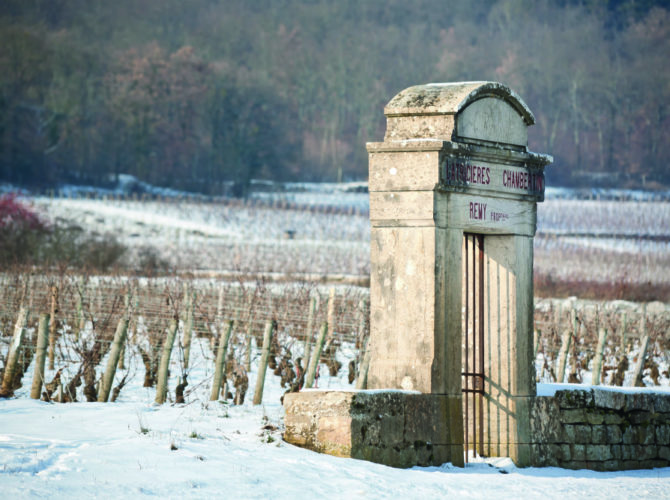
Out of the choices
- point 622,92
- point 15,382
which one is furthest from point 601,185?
point 15,382

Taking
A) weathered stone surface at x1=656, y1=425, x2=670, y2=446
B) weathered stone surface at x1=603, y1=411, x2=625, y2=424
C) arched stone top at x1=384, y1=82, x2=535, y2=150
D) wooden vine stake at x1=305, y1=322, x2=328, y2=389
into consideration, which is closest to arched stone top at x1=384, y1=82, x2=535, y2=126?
arched stone top at x1=384, y1=82, x2=535, y2=150

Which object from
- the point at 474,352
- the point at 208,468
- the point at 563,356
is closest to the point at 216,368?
the point at 474,352

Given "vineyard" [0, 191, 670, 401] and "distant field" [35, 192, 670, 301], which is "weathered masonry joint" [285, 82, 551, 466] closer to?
"vineyard" [0, 191, 670, 401]

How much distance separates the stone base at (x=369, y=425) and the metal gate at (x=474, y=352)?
1.21 meters

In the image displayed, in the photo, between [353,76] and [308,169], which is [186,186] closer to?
[308,169]

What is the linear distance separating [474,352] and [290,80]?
82960 mm

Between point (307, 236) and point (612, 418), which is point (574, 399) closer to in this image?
point (612, 418)

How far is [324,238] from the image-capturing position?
164ft

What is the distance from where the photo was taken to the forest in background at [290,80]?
6931 cm

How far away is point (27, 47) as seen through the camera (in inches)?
2830

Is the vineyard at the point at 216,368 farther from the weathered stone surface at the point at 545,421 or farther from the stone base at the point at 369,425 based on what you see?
the weathered stone surface at the point at 545,421

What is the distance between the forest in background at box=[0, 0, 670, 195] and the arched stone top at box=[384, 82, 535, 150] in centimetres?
5509

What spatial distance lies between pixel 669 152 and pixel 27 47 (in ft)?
162

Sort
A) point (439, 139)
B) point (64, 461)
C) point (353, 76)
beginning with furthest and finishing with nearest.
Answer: point (353, 76) → point (439, 139) → point (64, 461)
